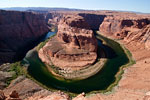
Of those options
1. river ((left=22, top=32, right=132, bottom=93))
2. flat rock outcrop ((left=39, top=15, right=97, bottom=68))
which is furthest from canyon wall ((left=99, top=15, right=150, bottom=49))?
flat rock outcrop ((left=39, top=15, right=97, bottom=68))

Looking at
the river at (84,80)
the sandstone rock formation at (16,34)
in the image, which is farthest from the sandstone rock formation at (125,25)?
the sandstone rock formation at (16,34)

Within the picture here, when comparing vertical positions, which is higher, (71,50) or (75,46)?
(75,46)

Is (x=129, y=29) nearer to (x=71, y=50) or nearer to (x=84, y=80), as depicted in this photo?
(x=71, y=50)

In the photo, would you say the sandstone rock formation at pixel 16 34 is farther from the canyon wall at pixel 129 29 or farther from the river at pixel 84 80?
the canyon wall at pixel 129 29

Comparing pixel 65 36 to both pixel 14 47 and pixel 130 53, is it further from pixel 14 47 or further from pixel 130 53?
pixel 130 53

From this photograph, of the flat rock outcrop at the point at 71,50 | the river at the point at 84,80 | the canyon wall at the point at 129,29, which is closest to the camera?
the river at the point at 84,80

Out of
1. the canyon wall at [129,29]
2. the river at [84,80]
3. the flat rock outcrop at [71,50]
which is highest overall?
the canyon wall at [129,29]

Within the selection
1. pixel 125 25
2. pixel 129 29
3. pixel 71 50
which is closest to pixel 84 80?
pixel 71 50
